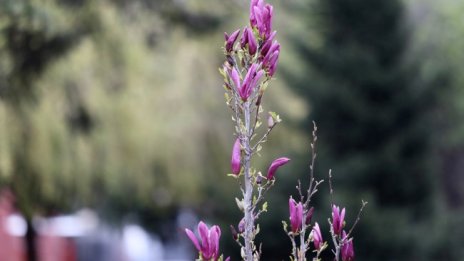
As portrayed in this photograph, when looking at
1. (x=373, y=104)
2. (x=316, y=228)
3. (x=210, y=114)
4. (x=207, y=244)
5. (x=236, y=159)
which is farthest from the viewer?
(x=373, y=104)

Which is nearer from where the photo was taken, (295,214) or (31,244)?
(295,214)

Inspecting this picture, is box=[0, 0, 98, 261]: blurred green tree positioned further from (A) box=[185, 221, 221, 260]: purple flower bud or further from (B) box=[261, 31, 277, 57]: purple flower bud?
(A) box=[185, 221, 221, 260]: purple flower bud

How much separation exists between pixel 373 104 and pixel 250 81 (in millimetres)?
12944

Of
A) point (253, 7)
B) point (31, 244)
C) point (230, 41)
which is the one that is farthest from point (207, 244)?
point (31, 244)

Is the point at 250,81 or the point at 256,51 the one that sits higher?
the point at 256,51

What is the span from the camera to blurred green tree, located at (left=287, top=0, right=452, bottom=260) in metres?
15.4

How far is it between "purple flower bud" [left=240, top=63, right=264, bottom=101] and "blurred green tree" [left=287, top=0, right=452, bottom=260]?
38.9 feet

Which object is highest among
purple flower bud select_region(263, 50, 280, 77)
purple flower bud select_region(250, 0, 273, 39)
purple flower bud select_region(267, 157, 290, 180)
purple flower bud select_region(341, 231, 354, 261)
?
purple flower bud select_region(250, 0, 273, 39)

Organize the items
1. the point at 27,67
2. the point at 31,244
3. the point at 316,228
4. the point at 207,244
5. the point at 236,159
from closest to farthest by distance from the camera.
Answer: the point at 207,244
the point at 236,159
the point at 316,228
the point at 27,67
the point at 31,244

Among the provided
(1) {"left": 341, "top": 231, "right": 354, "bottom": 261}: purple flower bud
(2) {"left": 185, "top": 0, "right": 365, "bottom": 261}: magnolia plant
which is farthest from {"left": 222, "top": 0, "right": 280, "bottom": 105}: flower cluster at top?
(1) {"left": 341, "top": 231, "right": 354, "bottom": 261}: purple flower bud

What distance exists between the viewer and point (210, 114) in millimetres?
13031

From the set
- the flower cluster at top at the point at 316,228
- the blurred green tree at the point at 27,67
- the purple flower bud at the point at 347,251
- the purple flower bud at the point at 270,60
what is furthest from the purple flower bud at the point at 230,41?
the blurred green tree at the point at 27,67

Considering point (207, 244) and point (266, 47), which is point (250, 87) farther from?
point (207, 244)

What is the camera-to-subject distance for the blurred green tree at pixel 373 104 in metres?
15.4
